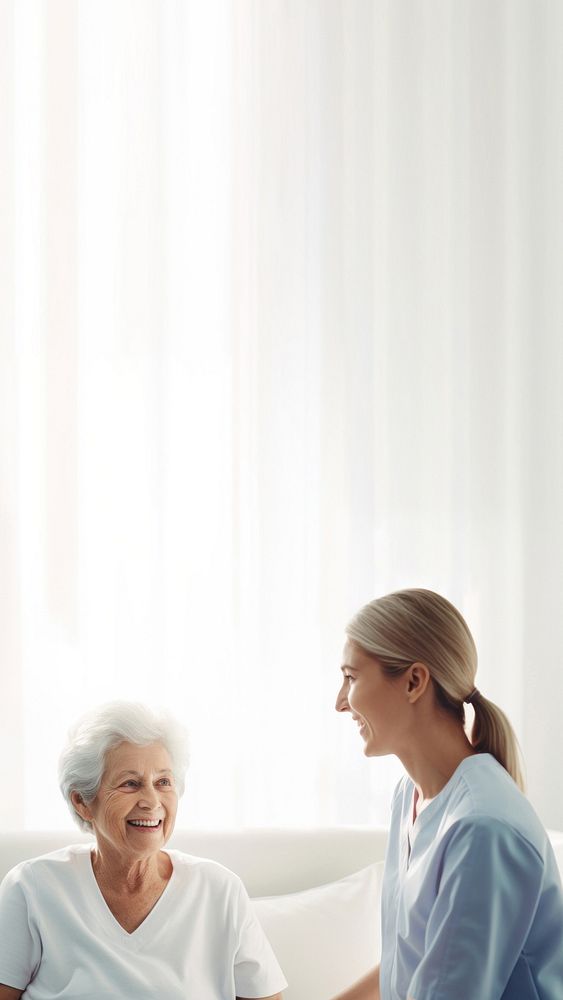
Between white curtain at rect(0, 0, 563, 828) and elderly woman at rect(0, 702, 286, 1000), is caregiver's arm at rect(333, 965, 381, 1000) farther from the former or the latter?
white curtain at rect(0, 0, 563, 828)

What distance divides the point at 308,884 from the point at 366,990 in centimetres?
41

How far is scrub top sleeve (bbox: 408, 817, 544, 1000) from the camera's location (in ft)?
4.42

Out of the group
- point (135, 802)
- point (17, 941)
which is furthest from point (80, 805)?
point (17, 941)

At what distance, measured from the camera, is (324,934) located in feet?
6.80

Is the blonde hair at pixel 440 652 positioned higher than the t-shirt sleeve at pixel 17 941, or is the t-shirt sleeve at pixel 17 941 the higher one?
the blonde hair at pixel 440 652

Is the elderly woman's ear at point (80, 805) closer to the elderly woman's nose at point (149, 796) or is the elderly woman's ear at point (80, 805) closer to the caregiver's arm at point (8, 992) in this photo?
the elderly woman's nose at point (149, 796)

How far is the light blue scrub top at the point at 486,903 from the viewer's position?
1349mm

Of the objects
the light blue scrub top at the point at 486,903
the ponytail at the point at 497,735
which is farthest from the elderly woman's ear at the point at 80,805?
the ponytail at the point at 497,735

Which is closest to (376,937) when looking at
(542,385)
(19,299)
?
(542,385)

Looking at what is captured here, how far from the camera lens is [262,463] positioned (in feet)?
8.34

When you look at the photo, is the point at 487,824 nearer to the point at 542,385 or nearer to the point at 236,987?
the point at 236,987

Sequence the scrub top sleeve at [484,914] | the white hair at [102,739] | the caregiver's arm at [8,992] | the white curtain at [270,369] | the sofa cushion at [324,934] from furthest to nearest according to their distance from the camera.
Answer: the white curtain at [270,369]
the sofa cushion at [324,934]
the white hair at [102,739]
the caregiver's arm at [8,992]
the scrub top sleeve at [484,914]

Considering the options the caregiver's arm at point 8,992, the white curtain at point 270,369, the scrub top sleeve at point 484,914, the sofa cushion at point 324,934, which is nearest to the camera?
the scrub top sleeve at point 484,914

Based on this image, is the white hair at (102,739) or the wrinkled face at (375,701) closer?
the wrinkled face at (375,701)
